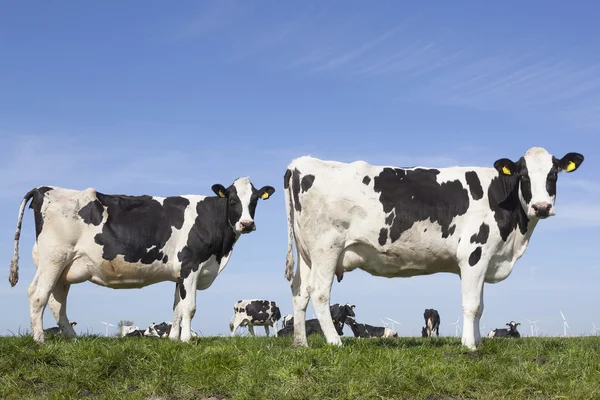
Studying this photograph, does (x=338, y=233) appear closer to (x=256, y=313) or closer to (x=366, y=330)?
(x=256, y=313)

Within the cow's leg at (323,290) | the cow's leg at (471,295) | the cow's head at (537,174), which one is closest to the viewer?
the cow's leg at (323,290)

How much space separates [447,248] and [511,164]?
216 cm

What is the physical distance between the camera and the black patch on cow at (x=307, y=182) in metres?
13.1

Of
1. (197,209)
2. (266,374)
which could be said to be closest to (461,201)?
(266,374)

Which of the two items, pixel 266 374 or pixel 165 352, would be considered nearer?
pixel 266 374

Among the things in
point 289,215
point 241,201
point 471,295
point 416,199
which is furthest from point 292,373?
point 241,201

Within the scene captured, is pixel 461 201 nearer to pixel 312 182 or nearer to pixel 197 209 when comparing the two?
pixel 312 182

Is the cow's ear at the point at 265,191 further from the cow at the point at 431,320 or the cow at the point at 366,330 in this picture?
the cow at the point at 431,320

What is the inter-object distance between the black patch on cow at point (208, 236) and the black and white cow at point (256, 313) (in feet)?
48.5

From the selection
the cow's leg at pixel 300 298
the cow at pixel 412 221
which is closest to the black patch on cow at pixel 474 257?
the cow at pixel 412 221

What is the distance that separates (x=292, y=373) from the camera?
32.0ft


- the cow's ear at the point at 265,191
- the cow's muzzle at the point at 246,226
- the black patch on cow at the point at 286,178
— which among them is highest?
the cow's ear at the point at 265,191

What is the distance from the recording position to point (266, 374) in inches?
390

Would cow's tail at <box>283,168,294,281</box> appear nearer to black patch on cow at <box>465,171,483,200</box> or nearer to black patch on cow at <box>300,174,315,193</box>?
black patch on cow at <box>300,174,315,193</box>
